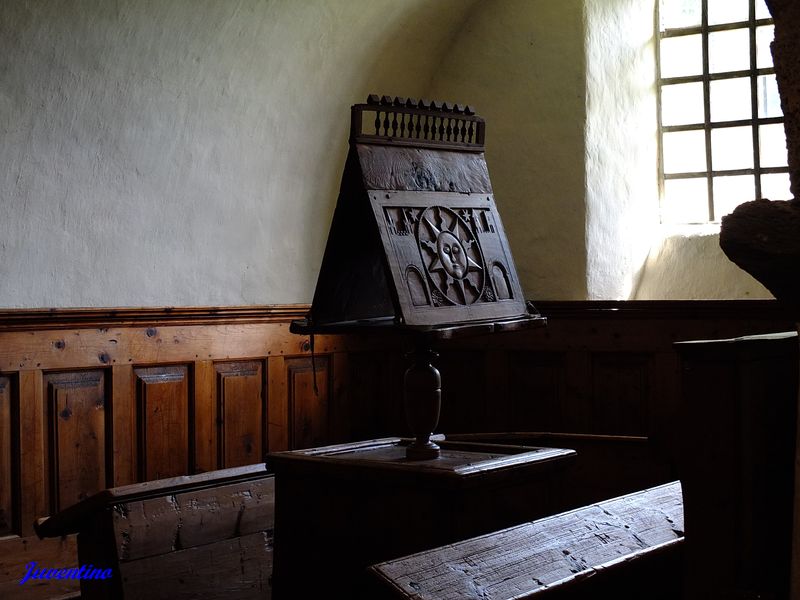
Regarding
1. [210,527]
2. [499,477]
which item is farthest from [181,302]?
[499,477]

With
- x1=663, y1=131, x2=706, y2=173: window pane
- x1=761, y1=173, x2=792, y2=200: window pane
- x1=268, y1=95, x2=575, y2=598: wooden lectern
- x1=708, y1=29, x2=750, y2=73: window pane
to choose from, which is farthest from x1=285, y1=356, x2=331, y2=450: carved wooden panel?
x1=708, y1=29, x2=750, y2=73: window pane

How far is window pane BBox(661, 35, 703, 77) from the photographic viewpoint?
5426 mm

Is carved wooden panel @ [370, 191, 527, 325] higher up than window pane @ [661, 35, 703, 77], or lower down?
lower down

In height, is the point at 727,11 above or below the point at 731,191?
above

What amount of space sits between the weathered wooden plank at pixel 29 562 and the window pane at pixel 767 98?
13.9ft

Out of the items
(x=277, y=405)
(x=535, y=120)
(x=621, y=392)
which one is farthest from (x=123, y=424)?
(x=535, y=120)

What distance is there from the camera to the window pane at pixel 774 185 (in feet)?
16.9

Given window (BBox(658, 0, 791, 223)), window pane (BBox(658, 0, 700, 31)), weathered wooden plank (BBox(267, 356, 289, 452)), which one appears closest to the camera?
weathered wooden plank (BBox(267, 356, 289, 452))

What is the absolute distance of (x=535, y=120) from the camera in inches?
213

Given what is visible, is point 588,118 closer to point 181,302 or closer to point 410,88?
point 410,88

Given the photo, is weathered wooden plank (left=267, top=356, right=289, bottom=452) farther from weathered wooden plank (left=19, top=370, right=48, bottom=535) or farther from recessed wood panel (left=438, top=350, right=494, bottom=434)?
weathered wooden plank (left=19, top=370, right=48, bottom=535)

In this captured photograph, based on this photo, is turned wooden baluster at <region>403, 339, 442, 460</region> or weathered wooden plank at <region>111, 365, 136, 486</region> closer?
turned wooden baluster at <region>403, 339, 442, 460</region>

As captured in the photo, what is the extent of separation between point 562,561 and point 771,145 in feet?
12.8

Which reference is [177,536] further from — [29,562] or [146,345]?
[146,345]
